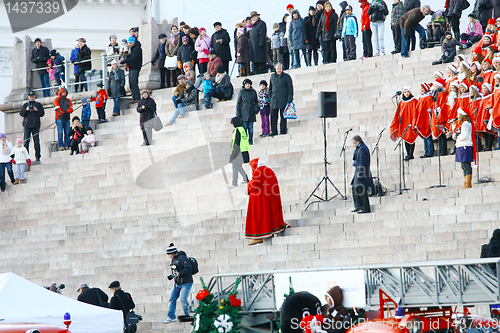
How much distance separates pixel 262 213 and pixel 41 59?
40.2 ft

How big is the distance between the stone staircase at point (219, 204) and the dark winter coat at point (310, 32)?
28.0 inches

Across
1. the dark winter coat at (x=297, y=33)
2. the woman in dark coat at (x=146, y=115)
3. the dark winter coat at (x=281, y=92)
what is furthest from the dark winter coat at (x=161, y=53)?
the dark winter coat at (x=281, y=92)

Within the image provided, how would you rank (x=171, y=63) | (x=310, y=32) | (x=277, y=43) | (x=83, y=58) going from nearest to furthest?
(x=310, y=32) → (x=277, y=43) → (x=171, y=63) → (x=83, y=58)

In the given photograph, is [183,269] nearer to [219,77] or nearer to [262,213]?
[262,213]

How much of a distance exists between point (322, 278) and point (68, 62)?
51.0ft

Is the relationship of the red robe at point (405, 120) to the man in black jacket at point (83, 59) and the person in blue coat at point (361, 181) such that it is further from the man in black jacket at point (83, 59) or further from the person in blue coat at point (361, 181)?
the man in black jacket at point (83, 59)

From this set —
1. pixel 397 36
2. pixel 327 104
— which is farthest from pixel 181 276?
pixel 397 36

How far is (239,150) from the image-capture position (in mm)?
16344

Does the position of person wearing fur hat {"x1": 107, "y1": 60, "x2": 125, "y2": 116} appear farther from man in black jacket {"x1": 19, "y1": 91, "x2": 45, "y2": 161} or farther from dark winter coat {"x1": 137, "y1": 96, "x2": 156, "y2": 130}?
dark winter coat {"x1": 137, "y1": 96, "x2": 156, "y2": 130}

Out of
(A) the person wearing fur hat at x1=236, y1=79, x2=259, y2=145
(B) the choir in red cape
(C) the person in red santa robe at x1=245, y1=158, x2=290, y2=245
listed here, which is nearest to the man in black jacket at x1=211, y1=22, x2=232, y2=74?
(A) the person wearing fur hat at x1=236, y1=79, x2=259, y2=145

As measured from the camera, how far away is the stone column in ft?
79.2

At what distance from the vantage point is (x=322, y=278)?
30.8ft

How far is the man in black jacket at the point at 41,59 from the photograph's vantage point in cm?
2378

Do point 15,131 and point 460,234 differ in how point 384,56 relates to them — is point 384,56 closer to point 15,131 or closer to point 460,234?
point 460,234
